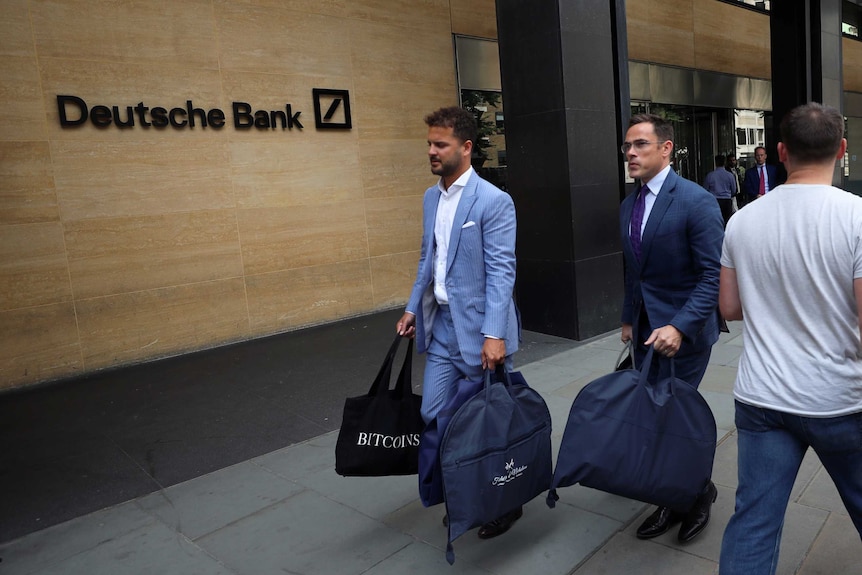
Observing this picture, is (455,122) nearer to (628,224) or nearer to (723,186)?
(628,224)

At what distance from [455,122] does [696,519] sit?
2.20m

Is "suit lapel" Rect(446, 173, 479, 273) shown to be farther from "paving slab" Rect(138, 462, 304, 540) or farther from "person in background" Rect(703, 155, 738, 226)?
"person in background" Rect(703, 155, 738, 226)

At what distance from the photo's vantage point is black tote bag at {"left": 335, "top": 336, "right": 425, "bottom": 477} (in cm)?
316

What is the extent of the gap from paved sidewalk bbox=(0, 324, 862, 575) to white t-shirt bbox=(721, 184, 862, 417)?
1181 millimetres

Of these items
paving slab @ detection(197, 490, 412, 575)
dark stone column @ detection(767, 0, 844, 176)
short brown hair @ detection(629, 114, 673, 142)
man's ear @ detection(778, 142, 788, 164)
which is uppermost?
dark stone column @ detection(767, 0, 844, 176)

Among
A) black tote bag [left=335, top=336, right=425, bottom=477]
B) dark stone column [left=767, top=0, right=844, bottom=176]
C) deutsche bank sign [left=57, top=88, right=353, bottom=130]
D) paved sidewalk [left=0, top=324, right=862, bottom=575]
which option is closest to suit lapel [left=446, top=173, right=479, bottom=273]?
black tote bag [left=335, top=336, right=425, bottom=477]

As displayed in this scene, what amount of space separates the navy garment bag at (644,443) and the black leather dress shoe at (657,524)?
515 mm

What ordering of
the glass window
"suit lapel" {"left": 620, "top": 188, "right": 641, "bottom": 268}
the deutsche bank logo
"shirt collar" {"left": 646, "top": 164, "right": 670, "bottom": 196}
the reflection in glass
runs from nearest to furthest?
1. "shirt collar" {"left": 646, "top": 164, "right": 670, "bottom": 196}
2. "suit lapel" {"left": 620, "top": 188, "right": 641, "bottom": 268}
3. the deutsche bank logo
4. the reflection in glass
5. the glass window

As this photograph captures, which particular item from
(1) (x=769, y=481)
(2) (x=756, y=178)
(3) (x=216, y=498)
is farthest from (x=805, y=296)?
(2) (x=756, y=178)

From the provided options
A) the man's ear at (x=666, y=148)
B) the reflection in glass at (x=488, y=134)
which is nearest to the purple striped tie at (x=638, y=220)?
the man's ear at (x=666, y=148)

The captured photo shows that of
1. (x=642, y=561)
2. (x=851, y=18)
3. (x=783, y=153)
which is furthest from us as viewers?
(x=851, y=18)

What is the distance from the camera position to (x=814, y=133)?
210 centimetres

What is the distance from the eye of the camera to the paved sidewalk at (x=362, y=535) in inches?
121

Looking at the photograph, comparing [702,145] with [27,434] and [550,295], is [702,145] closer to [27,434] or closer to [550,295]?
[550,295]
